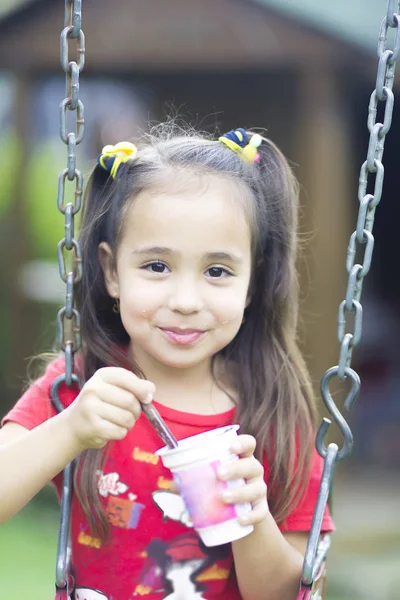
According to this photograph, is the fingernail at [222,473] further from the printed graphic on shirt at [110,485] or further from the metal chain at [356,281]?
the printed graphic on shirt at [110,485]

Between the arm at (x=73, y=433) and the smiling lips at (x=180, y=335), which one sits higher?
the smiling lips at (x=180, y=335)

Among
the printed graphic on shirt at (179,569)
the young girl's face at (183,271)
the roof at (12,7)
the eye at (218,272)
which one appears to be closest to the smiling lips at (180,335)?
the young girl's face at (183,271)

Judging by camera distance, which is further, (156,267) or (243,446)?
(156,267)

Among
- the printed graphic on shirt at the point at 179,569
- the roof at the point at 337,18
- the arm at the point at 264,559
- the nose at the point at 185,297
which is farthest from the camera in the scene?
the roof at the point at 337,18

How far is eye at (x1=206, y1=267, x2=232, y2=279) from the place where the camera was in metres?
2.24

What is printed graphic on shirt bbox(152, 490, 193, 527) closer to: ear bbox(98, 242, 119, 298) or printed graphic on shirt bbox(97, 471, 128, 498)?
printed graphic on shirt bbox(97, 471, 128, 498)

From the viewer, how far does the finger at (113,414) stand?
6.38 ft

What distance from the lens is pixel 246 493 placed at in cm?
199

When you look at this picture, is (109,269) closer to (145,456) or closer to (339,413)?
(145,456)

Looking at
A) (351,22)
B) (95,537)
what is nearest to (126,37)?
(351,22)

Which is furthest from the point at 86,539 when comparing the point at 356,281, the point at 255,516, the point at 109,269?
the point at 356,281

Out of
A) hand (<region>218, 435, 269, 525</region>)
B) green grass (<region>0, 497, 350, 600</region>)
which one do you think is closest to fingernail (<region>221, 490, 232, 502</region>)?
hand (<region>218, 435, 269, 525</region>)

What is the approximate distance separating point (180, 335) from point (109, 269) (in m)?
0.33

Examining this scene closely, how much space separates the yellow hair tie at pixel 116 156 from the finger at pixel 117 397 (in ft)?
2.18
